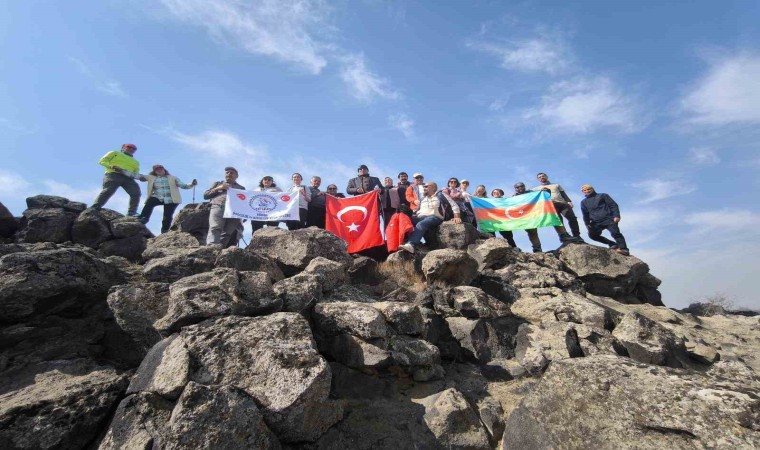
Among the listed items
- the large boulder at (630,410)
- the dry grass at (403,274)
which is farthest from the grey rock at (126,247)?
the large boulder at (630,410)

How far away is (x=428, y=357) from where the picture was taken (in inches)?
229

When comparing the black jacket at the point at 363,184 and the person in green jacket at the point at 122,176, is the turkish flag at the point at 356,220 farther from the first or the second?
the person in green jacket at the point at 122,176

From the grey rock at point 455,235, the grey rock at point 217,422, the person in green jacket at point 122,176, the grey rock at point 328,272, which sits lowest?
the grey rock at point 217,422

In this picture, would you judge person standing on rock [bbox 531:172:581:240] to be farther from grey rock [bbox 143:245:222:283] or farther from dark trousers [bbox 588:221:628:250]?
grey rock [bbox 143:245:222:283]

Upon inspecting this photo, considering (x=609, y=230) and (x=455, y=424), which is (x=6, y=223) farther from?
(x=609, y=230)

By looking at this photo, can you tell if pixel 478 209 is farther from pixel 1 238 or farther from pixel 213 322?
pixel 1 238

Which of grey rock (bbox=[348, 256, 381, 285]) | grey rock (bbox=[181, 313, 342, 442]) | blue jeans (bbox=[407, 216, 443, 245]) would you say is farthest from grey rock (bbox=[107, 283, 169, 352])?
blue jeans (bbox=[407, 216, 443, 245])

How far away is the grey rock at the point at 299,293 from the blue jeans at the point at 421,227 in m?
4.55

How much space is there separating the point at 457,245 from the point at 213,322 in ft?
25.0

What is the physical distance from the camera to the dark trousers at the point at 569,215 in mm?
13094

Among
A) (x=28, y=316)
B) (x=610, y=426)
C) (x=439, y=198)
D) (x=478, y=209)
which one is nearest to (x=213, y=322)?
(x=28, y=316)

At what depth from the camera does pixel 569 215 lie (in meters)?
13.2

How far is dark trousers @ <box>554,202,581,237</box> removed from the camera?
13.1 metres

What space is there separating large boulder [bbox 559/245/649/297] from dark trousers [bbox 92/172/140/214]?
13.2 metres
